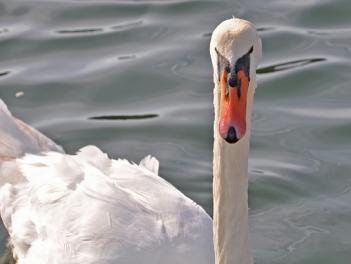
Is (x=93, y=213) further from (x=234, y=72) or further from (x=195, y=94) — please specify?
(x=195, y=94)

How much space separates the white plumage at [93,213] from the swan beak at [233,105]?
1.40 m

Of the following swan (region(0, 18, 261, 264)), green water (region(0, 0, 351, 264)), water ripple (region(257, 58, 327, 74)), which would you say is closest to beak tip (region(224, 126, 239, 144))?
swan (region(0, 18, 261, 264))

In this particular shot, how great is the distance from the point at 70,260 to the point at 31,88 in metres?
3.07

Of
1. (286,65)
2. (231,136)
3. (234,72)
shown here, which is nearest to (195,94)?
(286,65)

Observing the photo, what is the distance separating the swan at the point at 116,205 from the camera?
516cm

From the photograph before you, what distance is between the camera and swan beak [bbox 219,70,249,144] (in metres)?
4.61

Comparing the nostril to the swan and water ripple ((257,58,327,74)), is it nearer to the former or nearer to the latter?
the swan

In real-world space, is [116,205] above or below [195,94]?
above

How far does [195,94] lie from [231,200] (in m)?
3.67

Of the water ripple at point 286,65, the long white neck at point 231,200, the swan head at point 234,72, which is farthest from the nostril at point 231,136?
the water ripple at point 286,65

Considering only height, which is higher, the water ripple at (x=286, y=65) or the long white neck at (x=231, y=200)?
the long white neck at (x=231, y=200)

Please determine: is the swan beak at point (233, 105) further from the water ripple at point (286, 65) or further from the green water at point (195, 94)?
the water ripple at point (286, 65)

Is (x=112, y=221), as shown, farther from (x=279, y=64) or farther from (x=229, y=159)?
(x=279, y=64)

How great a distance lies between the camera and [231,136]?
4586mm
